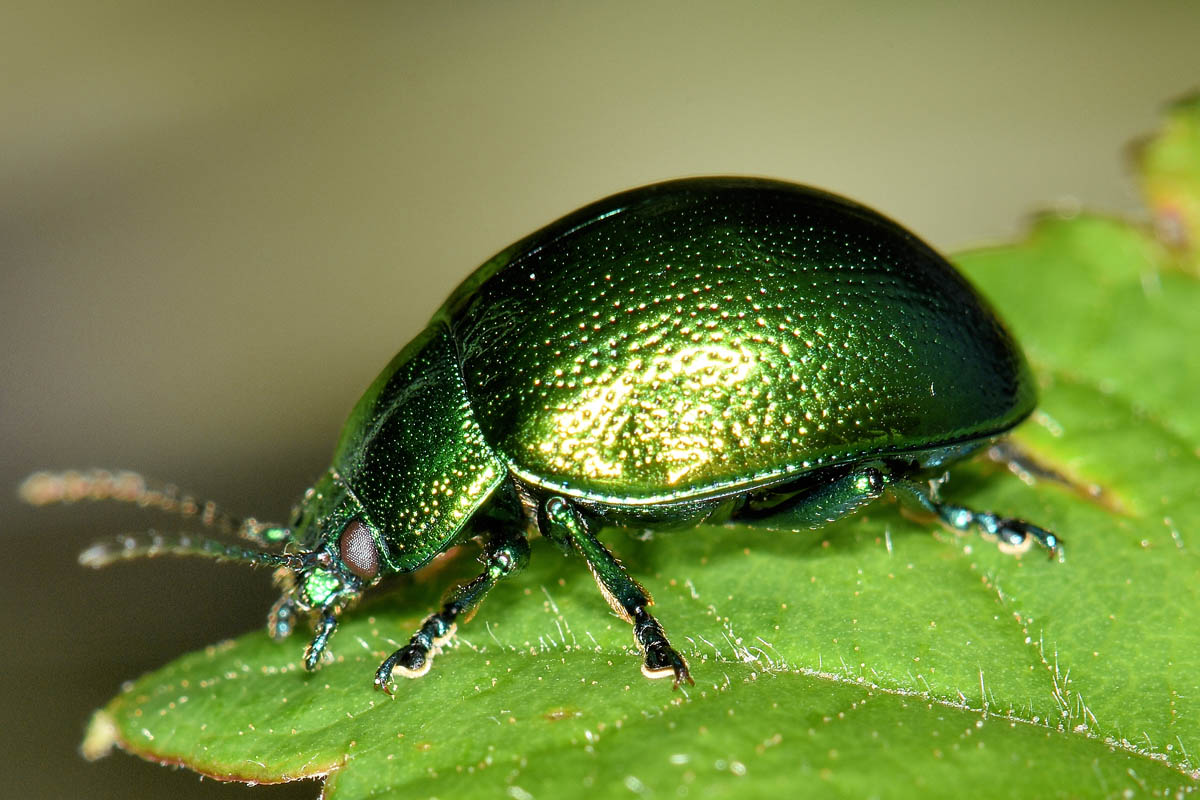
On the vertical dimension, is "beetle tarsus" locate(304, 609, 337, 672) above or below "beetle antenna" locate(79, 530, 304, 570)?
below

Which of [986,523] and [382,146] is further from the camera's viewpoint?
[382,146]

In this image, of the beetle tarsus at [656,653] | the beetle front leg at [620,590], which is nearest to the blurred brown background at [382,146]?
the beetle front leg at [620,590]

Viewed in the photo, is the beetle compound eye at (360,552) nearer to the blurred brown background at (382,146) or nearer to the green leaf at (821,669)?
the green leaf at (821,669)

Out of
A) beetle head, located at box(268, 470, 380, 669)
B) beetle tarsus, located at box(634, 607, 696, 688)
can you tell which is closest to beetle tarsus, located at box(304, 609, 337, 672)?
beetle head, located at box(268, 470, 380, 669)

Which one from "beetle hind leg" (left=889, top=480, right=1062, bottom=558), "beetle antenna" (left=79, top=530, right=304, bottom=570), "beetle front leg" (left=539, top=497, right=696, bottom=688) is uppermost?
"beetle antenna" (left=79, top=530, right=304, bottom=570)

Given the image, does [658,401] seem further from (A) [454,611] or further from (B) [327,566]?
(B) [327,566]

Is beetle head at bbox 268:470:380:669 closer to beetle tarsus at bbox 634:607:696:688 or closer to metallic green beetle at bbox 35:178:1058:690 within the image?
metallic green beetle at bbox 35:178:1058:690

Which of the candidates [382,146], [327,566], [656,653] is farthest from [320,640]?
[382,146]
